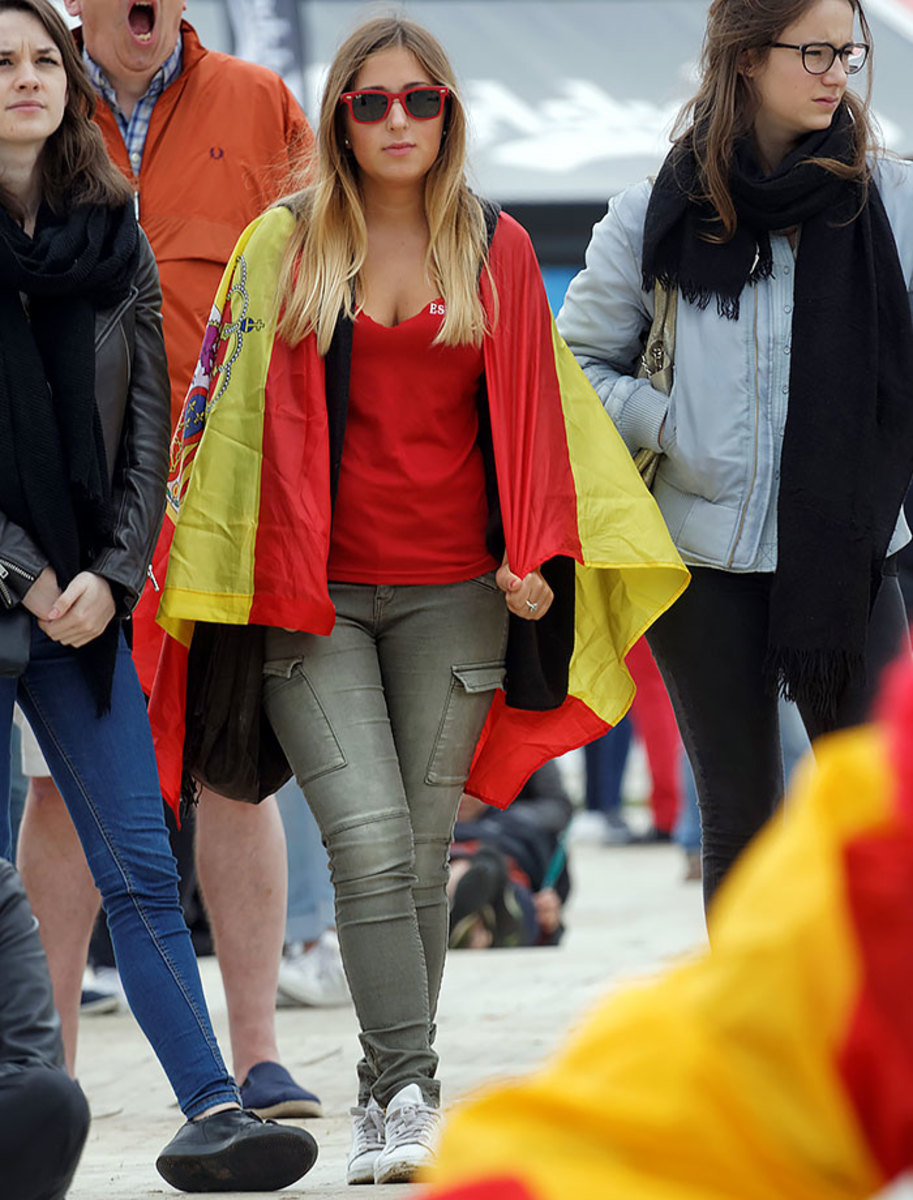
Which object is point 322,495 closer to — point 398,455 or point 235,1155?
point 398,455

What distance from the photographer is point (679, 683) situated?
373 centimetres

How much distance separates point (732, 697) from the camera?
3.66 metres

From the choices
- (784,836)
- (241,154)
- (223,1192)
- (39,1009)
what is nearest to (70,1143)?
(39,1009)

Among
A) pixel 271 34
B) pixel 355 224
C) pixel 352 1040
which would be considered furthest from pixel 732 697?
pixel 271 34

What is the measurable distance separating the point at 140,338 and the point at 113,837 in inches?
36.7

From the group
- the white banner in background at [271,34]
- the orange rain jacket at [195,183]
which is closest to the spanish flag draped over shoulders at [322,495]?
the orange rain jacket at [195,183]

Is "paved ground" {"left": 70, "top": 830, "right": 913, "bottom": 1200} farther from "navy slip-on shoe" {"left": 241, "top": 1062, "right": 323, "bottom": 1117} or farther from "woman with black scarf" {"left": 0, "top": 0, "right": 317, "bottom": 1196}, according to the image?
"woman with black scarf" {"left": 0, "top": 0, "right": 317, "bottom": 1196}

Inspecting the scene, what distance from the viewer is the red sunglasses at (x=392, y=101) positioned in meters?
3.64

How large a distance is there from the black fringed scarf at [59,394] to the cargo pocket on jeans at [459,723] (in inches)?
25.2

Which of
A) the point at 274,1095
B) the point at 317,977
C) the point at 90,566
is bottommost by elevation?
the point at 317,977

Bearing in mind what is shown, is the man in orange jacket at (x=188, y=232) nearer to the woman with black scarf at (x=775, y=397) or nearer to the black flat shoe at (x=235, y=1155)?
the black flat shoe at (x=235, y=1155)

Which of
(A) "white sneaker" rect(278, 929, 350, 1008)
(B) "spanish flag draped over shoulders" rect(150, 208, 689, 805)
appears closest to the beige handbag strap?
(B) "spanish flag draped over shoulders" rect(150, 208, 689, 805)

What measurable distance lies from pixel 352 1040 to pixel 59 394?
2.53 m

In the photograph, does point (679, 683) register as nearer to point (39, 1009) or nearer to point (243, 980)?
point (243, 980)
